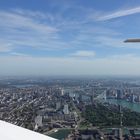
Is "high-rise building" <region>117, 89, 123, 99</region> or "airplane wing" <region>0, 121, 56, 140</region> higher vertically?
"airplane wing" <region>0, 121, 56, 140</region>

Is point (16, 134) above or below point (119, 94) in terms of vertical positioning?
above

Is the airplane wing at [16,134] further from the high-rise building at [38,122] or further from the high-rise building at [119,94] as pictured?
the high-rise building at [119,94]

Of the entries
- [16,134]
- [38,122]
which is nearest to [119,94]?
[38,122]

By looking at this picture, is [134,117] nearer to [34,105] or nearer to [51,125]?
[51,125]

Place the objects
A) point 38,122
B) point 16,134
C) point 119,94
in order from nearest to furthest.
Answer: point 16,134
point 38,122
point 119,94

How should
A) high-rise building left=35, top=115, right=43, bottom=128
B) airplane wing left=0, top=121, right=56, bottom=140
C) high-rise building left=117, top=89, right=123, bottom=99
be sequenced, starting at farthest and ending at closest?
high-rise building left=117, top=89, right=123, bottom=99 → high-rise building left=35, top=115, right=43, bottom=128 → airplane wing left=0, top=121, right=56, bottom=140

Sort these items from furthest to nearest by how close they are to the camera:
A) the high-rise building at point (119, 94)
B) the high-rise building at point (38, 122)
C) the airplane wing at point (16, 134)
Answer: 1. the high-rise building at point (119, 94)
2. the high-rise building at point (38, 122)
3. the airplane wing at point (16, 134)

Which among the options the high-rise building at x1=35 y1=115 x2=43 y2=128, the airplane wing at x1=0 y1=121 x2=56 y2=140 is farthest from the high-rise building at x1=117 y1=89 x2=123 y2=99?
the airplane wing at x1=0 y1=121 x2=56 y2=140

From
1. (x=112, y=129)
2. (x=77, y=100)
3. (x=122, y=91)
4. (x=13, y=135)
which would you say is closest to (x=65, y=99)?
(x=77, y=100)

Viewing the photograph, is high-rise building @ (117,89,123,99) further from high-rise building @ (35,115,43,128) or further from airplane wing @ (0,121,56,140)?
airplane wing @ (0,121,56,140)

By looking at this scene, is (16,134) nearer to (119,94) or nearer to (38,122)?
(38,122)

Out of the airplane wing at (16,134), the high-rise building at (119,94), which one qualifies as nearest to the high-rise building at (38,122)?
the high-rise building at (119,94)
